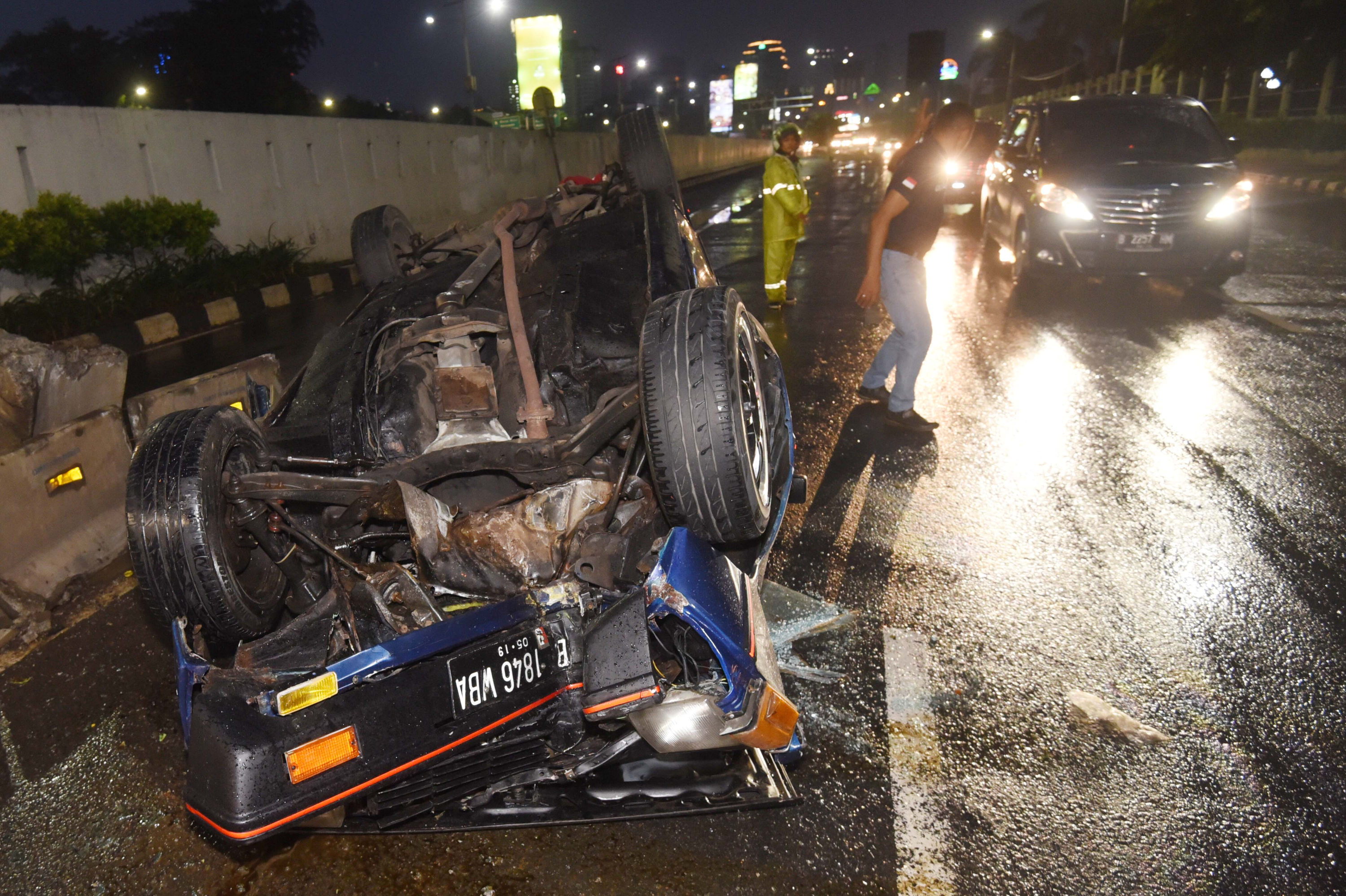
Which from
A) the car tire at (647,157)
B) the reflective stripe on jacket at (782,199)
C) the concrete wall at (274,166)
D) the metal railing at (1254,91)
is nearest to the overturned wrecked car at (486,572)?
the car tire at (647,157)

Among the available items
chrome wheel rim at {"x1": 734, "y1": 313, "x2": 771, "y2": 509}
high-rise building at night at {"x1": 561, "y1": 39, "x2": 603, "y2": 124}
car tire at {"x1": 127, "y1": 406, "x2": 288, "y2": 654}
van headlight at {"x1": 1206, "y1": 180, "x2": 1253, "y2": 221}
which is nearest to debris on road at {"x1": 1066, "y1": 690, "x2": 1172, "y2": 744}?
chrome wheel rim at {"x1": 734, "y1": 313, "x2": 771, "y2": 509}

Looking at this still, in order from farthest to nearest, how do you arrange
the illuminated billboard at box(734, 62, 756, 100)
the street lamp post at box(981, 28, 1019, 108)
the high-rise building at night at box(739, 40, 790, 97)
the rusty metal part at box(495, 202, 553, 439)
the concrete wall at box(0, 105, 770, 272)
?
the high-rise building at night at box(739, 40, 790, 97), the illuminated billboard at box(734, 62, 756, 100), the street lamp post at box(981, 28, 1019, 108), the concrete wall at box(0, 105, 770, 272), the rusty metal part at box(495, 202, 553, 439)

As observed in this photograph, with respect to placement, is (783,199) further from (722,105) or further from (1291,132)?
(722,105)

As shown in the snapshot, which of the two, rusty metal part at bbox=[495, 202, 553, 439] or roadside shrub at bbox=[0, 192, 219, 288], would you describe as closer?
rusty metal part at bbox=[495, 202, 553, 439]

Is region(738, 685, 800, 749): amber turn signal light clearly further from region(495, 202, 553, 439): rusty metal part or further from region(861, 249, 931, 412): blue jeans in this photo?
region(861, 249, 931, 412): blue jeans

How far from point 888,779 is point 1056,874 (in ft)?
1.67

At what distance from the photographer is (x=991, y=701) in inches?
116

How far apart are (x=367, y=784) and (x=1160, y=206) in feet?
28.9

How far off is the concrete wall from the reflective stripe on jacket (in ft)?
26.1

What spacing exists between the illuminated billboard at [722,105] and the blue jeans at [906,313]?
112 metres

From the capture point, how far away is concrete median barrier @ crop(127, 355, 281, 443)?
429 centimetres

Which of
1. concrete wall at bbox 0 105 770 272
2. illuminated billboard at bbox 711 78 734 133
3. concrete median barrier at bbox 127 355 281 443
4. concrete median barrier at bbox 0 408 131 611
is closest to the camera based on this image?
concrete median barrier at bbox 0 408 131 611

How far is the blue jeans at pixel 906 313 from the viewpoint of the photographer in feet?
18.0

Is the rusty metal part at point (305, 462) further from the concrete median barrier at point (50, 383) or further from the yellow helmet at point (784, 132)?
the yellow helmet at point (784, 132)
